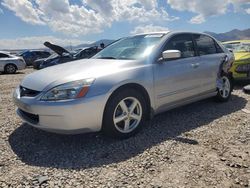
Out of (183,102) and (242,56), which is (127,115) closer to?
(183,102)

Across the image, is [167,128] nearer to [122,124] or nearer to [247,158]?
[122,124]

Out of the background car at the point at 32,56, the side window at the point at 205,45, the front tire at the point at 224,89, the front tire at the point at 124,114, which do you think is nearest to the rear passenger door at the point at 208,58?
the side window at the point at 205,45

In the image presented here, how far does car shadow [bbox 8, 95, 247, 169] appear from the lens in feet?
11.2

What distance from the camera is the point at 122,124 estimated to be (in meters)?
4.04

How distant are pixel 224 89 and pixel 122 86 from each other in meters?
3.09

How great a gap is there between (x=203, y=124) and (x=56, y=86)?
99.1 inches

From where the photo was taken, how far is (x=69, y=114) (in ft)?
11.3

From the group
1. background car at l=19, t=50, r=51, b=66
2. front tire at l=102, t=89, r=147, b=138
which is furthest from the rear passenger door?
background car at l=19, t=50, r=51, b=66

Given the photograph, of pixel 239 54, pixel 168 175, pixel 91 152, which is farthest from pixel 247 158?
pixel 239 54

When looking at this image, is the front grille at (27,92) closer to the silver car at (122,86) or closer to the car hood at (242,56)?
the silver car at (122,86)

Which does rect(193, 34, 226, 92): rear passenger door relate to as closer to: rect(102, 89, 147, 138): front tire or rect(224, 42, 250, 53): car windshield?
rect(102, 89, 147, 138): front tire

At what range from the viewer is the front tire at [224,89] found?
5891 mm

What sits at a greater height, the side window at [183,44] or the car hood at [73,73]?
the side window at [183,44]

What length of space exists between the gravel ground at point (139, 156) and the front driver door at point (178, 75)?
18.9 inches
